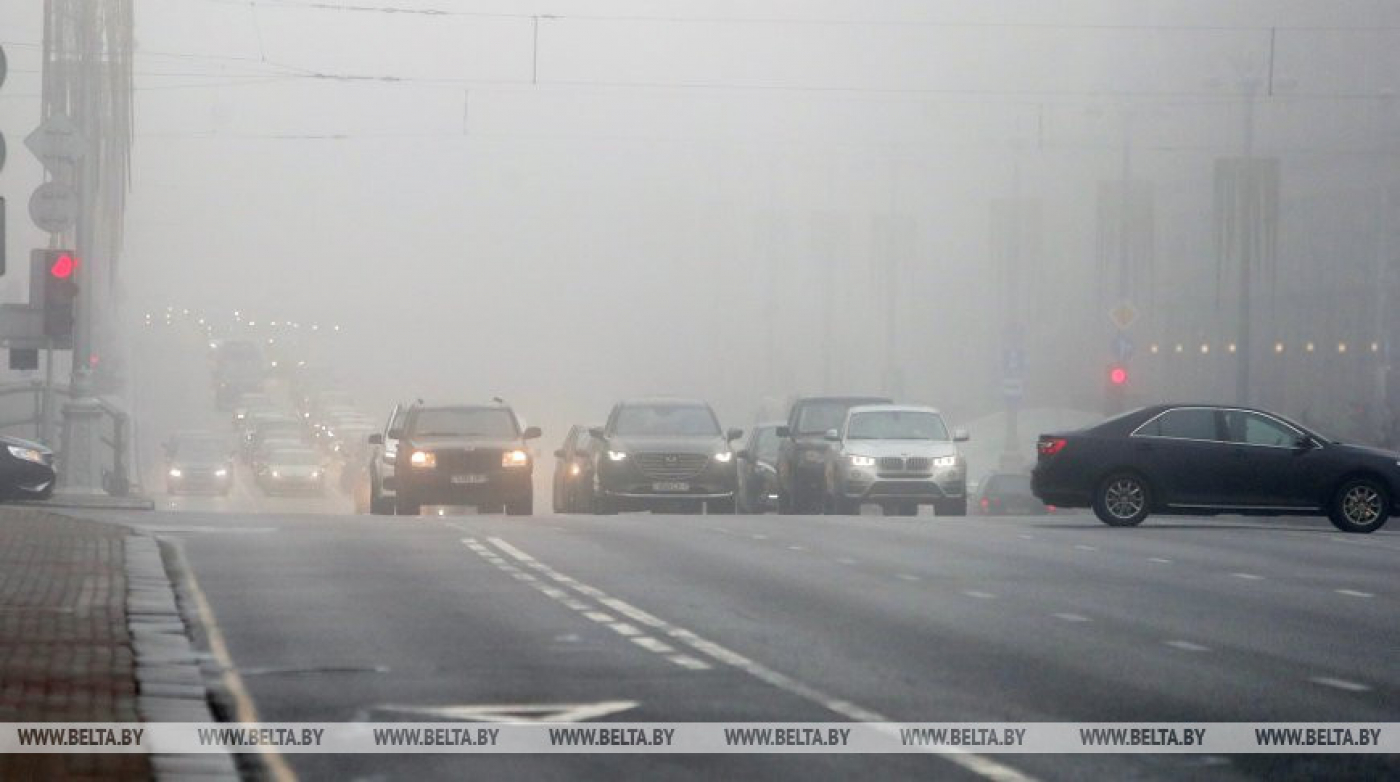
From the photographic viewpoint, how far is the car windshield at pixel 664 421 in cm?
3428

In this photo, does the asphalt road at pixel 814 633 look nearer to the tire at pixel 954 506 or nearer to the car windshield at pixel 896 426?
the tire at pixel 954 506

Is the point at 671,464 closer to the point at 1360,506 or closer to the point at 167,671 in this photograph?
the point at 1360,506

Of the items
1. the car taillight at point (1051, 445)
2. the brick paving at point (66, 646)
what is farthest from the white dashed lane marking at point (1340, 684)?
the car taillight at point (1051, 445)

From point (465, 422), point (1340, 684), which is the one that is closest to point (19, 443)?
point (465, 422)

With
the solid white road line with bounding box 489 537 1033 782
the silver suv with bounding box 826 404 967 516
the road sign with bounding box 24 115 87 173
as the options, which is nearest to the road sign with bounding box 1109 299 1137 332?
the silver suv with bounding box 826 404 967 516

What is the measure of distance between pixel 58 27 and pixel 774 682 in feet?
115

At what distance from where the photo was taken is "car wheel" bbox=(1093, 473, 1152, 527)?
88.4 ft

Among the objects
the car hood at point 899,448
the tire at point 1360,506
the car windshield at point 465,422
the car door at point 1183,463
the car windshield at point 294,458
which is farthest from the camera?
the car windshield at point 294,458

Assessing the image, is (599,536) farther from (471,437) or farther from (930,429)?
(930,429)

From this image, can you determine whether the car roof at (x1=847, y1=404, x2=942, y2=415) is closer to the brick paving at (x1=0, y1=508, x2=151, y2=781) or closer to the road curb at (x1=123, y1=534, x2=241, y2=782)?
the brick paving at (x1=0, y1=508, x2=151, y2=781)

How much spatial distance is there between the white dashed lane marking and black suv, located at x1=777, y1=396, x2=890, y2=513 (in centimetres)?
2220

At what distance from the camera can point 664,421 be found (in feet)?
113

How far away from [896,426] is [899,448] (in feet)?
3.06

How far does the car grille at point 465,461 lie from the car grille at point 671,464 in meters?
2.35
